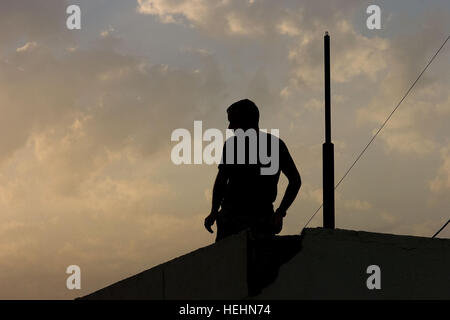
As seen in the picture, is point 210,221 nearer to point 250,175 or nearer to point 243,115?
point 250,175

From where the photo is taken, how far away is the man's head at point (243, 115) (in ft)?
22.7

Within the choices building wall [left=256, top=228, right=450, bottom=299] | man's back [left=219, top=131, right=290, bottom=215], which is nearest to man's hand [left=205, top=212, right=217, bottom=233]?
man's back [left=219, top=131, right=290, bottom=215]

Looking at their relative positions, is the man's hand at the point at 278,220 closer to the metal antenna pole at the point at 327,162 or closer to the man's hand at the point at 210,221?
the man's hand at the point at 210,221

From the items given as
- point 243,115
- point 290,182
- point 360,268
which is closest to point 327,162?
point 290,182

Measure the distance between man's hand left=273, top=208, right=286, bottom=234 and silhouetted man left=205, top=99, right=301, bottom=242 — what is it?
14 mm

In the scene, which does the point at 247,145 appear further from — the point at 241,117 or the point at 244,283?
the point at 244,283

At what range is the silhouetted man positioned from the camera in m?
6.83

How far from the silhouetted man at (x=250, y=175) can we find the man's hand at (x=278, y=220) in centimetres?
1

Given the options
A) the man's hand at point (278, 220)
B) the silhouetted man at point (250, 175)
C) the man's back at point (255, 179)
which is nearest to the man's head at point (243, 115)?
the silhouetted man at point (250, 175)

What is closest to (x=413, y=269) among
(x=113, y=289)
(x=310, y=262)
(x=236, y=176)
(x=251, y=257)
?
(x=310, y=262)

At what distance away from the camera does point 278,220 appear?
6.67 metres

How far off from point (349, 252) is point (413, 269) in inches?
20.0

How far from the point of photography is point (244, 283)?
5.18 m

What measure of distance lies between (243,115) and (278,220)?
107 centimetres
